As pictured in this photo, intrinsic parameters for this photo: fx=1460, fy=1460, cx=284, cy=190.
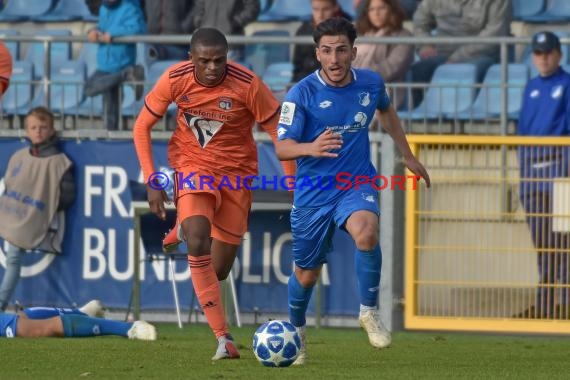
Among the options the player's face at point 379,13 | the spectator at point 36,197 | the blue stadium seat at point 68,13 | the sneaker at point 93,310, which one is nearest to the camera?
the sneaker at point 93,310

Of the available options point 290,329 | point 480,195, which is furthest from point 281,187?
point 290,329

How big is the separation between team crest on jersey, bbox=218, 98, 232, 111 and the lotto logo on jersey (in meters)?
0.72

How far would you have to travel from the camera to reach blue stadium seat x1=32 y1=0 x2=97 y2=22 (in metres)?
18.6

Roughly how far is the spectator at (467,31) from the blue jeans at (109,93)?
3.01 meters

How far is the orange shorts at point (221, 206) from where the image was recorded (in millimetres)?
9805

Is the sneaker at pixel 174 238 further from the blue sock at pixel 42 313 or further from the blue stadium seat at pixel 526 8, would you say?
the blue stadium seat at pixel 526 8

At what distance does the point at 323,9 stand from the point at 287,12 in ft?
9.28

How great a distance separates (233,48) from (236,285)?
2.52 meters

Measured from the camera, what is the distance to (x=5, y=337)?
11.4 meters

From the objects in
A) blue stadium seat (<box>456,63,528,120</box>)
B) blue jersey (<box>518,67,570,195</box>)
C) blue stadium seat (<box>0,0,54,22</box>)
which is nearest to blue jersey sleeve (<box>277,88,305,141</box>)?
blue jersey (<box>518,67,570,195</box>)

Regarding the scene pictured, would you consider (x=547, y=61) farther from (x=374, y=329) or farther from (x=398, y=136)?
(x=374, y=329)

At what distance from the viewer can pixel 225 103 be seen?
999cm

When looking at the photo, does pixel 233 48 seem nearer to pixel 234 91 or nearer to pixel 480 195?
pixel 480 195

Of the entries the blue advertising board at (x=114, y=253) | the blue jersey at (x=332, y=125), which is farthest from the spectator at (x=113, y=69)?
the blue jersey at (x=332, y=125)
